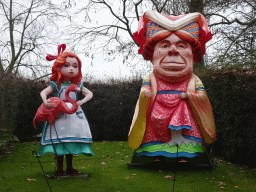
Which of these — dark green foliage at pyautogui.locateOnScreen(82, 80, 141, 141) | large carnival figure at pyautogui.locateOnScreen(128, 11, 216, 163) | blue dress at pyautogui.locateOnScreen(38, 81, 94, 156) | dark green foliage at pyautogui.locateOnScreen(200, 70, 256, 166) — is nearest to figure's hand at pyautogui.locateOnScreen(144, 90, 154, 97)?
large carnival figure at pyautogui.locateOnScreen(128, 11, 216, 163)

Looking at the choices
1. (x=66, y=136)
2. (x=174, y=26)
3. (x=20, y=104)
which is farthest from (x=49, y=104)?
(x=20, y=104)

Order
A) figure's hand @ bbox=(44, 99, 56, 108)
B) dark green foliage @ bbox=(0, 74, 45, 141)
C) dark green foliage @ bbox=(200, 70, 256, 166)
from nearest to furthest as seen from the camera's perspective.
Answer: figure's hand @ bbox=(44, 99, 56, 108) → dark green foliage @ bbox=(200, 70, 256, 166) → dark green foliage @ bbox=(0, 74, 45, 141)

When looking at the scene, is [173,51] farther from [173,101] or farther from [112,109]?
[112,109]

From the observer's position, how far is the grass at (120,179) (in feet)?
12.7

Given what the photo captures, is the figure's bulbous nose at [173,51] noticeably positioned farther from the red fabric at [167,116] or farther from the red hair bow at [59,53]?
the red hair bow at [59,53]

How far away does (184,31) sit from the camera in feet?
15.8

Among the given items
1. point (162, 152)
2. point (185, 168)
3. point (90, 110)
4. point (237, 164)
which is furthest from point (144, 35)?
point (90, 110)

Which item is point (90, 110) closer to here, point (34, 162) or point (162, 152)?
point (34, 162)

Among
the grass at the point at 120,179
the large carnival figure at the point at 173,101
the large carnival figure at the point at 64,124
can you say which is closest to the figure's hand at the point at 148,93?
the large carnival figure at the point at 173,101

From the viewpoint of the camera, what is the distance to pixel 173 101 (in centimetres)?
475

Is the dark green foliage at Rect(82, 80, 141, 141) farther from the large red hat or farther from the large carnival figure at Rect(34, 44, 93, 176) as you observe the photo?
the large carnival figure at Rect(34, 44, 93, 176)

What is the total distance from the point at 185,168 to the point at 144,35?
7.61 feet

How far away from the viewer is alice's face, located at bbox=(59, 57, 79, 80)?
178 inches

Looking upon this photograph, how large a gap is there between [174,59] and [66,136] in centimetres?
204
